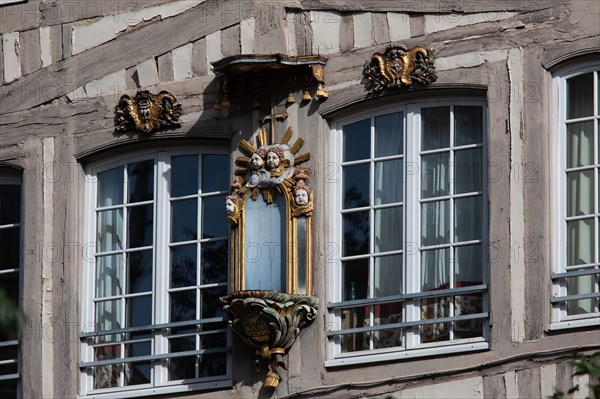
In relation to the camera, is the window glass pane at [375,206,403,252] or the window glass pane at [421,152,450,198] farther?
the window glass pane at [375,206,403,252]

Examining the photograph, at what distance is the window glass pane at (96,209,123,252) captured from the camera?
16.6m

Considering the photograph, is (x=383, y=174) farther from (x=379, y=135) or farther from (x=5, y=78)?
(x=5, y=78)

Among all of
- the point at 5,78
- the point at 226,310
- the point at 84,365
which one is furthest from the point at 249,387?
the point at 5,78

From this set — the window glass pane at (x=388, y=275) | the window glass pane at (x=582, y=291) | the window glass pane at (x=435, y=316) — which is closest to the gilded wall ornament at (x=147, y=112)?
the window glass pane at (x=388, y=275)

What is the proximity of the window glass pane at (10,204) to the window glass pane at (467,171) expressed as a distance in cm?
458

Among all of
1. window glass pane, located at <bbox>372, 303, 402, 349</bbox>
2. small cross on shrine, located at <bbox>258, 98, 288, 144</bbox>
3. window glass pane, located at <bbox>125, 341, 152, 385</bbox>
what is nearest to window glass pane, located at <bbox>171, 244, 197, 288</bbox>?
window glass pane, located at <bbox>125, 341, 152, 385</bbox>

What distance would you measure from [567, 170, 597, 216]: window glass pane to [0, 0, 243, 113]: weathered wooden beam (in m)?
3.57

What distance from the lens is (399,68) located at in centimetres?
1512

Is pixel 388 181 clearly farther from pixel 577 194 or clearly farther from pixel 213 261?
pixel 213 261

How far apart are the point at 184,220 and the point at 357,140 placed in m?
1.83

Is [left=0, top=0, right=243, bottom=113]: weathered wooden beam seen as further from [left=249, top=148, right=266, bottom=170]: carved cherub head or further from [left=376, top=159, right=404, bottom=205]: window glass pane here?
[left=376, top=159, right=404, bottom=205]: window glass pane

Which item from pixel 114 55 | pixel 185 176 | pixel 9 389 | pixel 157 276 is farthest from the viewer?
pixel 114 55

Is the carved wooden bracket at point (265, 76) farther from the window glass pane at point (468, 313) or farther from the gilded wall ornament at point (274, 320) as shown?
the window glass pane at point (468, 313)

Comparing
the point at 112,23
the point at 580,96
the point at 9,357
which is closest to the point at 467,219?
the point at 580,96
